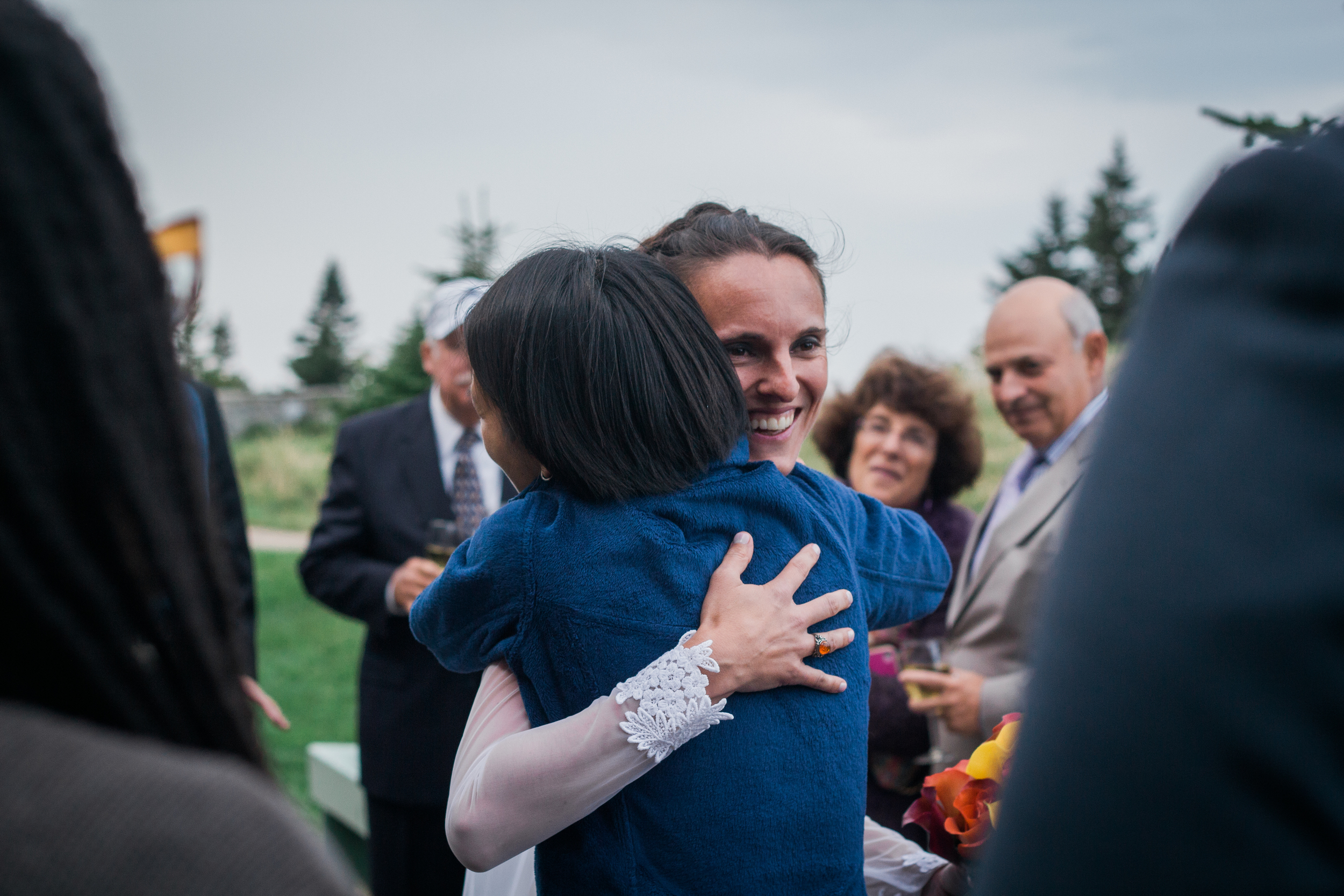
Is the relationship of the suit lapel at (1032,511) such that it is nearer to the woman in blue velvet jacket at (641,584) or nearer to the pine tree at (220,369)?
the woman in blue velvet jacket at (641,584)

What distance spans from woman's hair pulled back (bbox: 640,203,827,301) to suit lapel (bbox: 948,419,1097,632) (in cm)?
171

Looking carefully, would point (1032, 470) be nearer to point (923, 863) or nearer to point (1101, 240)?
point (923, 863)

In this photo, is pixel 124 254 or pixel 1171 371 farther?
pixel 124 254

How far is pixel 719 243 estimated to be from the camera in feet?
6.28

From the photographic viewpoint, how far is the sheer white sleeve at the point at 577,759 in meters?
1.42

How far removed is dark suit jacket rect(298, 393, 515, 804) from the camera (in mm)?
3676

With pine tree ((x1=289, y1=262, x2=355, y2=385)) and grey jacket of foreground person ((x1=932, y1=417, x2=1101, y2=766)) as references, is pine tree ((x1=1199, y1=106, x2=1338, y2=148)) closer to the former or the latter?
grey jacket of foreground person ((x1=932, y1=417, x2=1101, y2=766))

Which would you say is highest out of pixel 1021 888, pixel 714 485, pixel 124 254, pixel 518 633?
pixel 124 254

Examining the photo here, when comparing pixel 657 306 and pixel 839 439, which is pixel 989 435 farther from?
pixel 657 306

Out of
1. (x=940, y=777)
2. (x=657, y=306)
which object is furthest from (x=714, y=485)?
(x=940, y=777)

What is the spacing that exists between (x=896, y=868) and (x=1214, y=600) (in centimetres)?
176

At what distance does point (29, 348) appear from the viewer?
0.61m

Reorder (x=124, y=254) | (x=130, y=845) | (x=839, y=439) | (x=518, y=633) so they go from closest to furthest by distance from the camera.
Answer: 1. (x=130, y=845)
2. (x=124, y=254)
3. (x=518, y=633)
4. (x=839, y=439)

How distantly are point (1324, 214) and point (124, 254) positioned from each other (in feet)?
2.61
